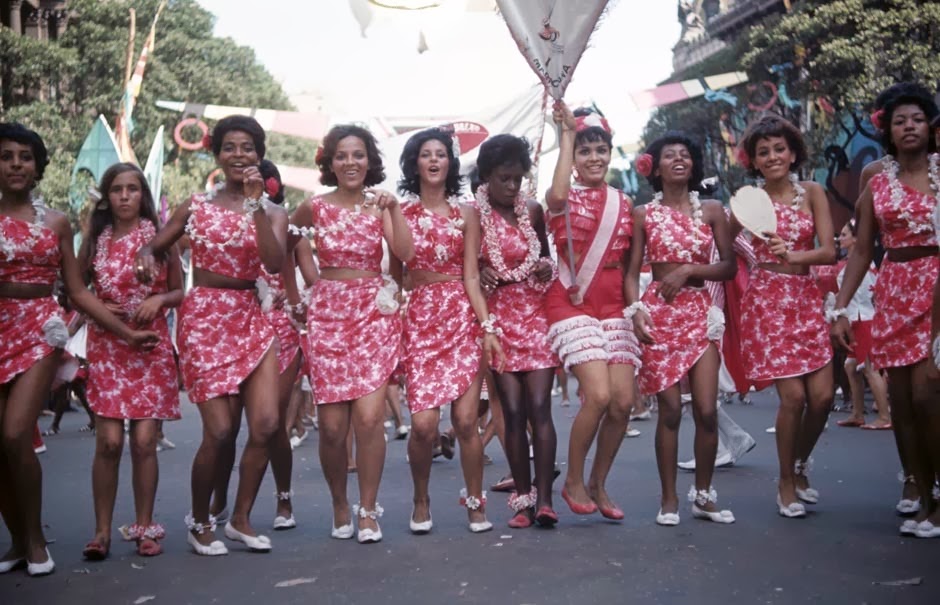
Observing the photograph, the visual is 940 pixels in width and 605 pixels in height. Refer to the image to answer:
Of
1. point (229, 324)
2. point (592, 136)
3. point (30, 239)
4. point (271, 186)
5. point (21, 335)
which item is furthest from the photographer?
point (271, 186)

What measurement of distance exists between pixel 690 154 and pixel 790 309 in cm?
102

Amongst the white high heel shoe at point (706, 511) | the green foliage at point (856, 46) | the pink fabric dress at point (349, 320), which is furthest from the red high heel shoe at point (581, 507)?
the green foliage at point (856, 46)

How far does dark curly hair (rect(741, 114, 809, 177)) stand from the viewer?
23.3 feet

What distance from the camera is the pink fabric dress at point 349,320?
6598mm

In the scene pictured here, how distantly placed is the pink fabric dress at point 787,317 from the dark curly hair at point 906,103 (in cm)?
61

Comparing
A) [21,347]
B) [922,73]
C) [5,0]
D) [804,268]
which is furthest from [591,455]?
[5,0]

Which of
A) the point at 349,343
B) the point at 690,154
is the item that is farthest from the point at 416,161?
the point at 690,154

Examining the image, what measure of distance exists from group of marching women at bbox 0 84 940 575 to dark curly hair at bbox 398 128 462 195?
0.02m

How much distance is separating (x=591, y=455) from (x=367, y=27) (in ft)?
14.8

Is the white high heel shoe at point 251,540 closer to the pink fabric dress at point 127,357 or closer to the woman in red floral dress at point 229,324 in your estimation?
the woman in red floral dress at point 229,324

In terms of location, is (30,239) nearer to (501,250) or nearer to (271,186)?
(271,186)

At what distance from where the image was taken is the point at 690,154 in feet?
23.3

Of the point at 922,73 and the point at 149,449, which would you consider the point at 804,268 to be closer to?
the point at 149,449

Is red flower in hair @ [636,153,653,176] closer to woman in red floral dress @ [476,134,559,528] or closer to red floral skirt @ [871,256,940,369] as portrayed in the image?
woman in red floral dress @ [476,134,559,528]
